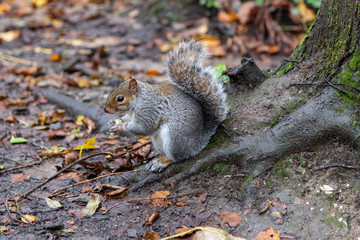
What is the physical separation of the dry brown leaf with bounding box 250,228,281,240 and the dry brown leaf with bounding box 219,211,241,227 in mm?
134

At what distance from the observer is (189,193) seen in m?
2.28

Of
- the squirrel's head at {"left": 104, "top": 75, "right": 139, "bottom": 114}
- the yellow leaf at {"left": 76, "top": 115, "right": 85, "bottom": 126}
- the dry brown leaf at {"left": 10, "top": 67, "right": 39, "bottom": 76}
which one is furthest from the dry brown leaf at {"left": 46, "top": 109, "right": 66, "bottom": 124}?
the squirrel's head at {"left": 104, "top": 75, "right": 139, "bottom": 114}

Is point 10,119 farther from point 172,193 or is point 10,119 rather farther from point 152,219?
point 152,219

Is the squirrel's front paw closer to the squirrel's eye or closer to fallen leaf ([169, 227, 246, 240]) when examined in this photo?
the squirrel's eye

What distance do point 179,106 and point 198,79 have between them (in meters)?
0.20

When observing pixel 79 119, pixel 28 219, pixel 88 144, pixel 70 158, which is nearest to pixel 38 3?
pixel 79 119

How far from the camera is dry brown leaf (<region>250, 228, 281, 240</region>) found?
73.6 inches

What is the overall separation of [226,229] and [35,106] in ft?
8.73

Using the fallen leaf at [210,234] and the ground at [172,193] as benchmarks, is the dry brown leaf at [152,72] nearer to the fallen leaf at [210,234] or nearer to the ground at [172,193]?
the ground at [172,193]

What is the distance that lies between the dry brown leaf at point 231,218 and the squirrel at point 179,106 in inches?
19.7

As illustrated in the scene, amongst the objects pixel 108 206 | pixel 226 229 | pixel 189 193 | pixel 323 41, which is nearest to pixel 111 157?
pixel 108 206

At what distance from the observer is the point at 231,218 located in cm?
203

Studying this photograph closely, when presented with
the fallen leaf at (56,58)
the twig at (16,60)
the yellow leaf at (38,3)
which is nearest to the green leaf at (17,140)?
the twig at (16,60)

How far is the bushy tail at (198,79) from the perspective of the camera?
239 cm
